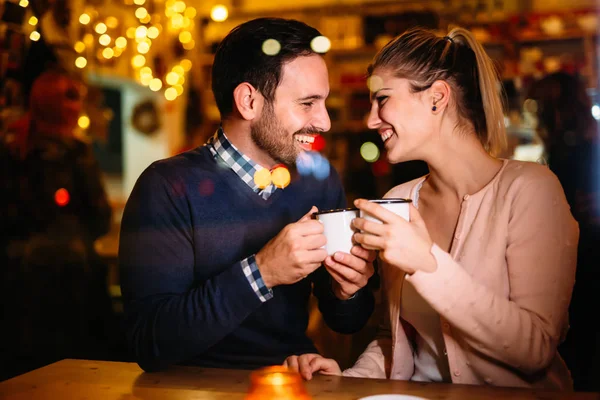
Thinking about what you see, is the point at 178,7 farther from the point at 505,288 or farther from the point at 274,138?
the point at 505,288

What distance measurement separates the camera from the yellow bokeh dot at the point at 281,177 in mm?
1697

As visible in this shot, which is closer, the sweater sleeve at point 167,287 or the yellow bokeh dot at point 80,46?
the sweater sleeve at point 167,287

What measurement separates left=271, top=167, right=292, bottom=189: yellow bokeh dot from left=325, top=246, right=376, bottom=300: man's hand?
14.4 inches

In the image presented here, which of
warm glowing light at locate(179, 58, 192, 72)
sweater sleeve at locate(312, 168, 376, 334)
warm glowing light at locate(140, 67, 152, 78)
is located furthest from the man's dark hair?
warm glowing light at locate(179, 58, 192, 72)

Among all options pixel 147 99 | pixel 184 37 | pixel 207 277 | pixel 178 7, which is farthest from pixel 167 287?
pixel 147 99

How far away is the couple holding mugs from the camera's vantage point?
3.94 ft

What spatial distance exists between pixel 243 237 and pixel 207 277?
0.48 ft

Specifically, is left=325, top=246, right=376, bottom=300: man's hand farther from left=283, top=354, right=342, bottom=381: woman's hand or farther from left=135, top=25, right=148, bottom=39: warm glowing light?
left=135, top=25, right=148, bottom=39: warm glowing light

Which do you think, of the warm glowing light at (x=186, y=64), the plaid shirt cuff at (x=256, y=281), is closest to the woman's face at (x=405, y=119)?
the plaid shirt cuff at (x=256, y=281)

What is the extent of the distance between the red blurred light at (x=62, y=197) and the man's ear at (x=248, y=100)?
180 centimetres

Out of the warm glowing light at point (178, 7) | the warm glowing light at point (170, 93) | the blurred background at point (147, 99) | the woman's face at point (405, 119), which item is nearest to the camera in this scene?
the woman's face at point (405, 119)

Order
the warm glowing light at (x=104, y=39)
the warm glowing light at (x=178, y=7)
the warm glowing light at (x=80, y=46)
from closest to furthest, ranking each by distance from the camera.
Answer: the warm glowing light at (x=104, y=39) < the warm glowing light at (x=80, y=46) < the warm glowing light at (x=178, y=7)

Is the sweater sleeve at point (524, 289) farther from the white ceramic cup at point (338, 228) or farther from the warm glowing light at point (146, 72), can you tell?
the warm glowing light at point (146, 72)

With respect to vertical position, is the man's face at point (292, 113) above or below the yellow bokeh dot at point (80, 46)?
below
